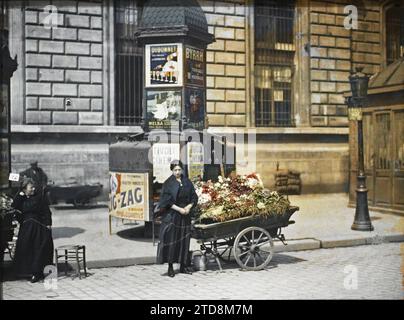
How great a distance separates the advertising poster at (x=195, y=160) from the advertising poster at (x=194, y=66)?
4.35 ft

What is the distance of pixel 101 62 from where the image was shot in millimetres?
16766

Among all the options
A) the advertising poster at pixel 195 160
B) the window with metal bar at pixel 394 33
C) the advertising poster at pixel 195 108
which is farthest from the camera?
the window with metal bar at pixel 394 33

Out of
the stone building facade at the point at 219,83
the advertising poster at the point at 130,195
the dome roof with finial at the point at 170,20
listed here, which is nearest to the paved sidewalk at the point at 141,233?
the advertising poster at the point at 130,195

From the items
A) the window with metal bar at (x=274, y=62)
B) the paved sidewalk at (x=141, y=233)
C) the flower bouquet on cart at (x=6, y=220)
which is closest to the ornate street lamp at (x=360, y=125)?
the paved sidewalk at (x=141, y=233)

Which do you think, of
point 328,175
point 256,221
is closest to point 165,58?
point 256,221

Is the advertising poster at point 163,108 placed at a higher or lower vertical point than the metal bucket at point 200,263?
higher

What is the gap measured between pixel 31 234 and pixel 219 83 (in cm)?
1125

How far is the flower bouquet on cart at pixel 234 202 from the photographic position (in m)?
8.55

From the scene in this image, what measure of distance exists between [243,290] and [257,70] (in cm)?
1322

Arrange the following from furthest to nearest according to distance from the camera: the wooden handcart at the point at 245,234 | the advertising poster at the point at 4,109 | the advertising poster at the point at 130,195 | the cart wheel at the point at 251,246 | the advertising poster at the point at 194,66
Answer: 1. the advertising poster at the point at 194,66
2. the advertising poster at the point at 130,195
3. the advertising poster at the point at 4,109
4. the cart wheel at the point at 251,246
5. the wooden handcart at the point at 245,234

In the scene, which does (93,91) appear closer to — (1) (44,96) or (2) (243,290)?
(1) (44,96)

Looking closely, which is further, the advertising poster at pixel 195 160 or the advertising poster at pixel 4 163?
the advertising poster at pixel 195 160

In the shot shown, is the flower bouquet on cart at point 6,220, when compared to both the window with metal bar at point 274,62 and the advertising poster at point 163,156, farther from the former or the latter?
the window with metal bar at point 274,62

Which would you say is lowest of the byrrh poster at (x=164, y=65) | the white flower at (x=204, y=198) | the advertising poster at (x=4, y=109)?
the white flower at (x=204, y=198)
